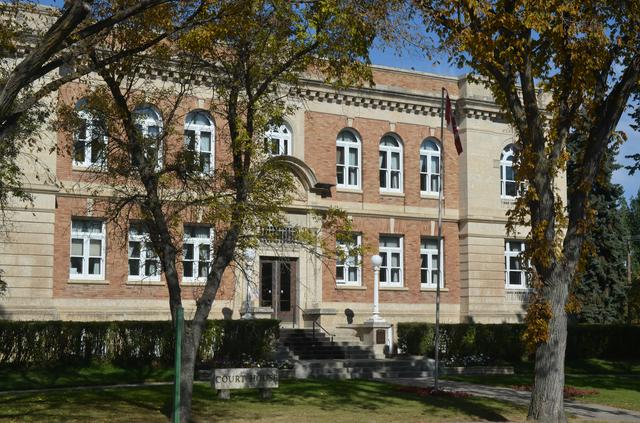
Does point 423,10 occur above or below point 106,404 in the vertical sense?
above

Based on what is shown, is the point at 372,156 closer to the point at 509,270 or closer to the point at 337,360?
the point at 509,270

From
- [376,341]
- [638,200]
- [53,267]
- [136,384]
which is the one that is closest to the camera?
[136,384]

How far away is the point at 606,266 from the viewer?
42.8 m

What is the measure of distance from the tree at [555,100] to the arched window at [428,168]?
1806 centimetres

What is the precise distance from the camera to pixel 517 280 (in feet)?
122

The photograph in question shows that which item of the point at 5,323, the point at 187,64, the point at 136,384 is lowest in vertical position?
the point at 136,384

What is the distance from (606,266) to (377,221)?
45.5ft

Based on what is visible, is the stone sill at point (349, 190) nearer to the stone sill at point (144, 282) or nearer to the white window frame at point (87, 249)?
the stone sill at point (144, 282)

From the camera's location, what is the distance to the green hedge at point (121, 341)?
24.7 m

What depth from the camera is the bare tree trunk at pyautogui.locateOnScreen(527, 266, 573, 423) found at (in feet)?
55.9

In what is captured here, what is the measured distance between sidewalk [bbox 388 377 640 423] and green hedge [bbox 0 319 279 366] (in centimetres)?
421

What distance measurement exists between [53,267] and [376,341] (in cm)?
1093

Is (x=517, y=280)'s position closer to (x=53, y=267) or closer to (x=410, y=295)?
(x=410, y=295)

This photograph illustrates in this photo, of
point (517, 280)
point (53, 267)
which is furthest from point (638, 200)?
point (53, 267)
